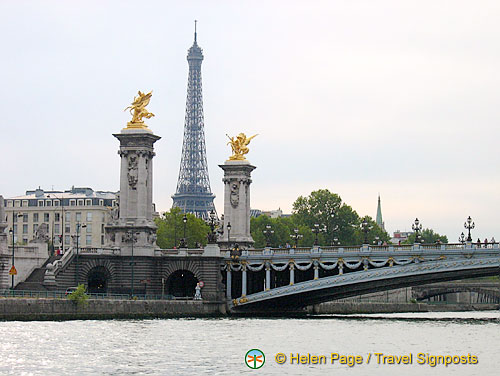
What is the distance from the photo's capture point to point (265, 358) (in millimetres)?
54781

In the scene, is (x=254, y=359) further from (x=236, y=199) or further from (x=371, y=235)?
(x=371, y=235)

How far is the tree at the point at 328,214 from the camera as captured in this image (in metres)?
149

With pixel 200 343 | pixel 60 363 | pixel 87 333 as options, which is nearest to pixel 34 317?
pixel 87 333

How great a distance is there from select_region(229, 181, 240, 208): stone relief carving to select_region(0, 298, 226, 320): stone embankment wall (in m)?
17.4

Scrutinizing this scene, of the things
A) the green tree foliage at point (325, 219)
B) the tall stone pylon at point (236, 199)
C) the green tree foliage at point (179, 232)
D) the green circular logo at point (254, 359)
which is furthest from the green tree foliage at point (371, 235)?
the green circular logo at point (254, 359)

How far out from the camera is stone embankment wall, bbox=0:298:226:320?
72062 millimetres

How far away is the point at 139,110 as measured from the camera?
98188mm

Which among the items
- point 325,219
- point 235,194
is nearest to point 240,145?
point 235,194

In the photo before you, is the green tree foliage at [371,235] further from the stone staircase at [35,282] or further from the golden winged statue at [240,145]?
the stone staircase at [35,282]

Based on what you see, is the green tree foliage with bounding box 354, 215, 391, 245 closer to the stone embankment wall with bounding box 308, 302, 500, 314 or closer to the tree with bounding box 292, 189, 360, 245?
the tree with bounding box 292, 189, 360, 245

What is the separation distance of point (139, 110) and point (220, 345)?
3988 cm

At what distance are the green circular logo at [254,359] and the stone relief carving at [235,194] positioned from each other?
52.9m

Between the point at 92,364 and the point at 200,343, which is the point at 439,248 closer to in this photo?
the point at 200,343

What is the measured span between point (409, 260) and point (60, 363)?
4151 cm
